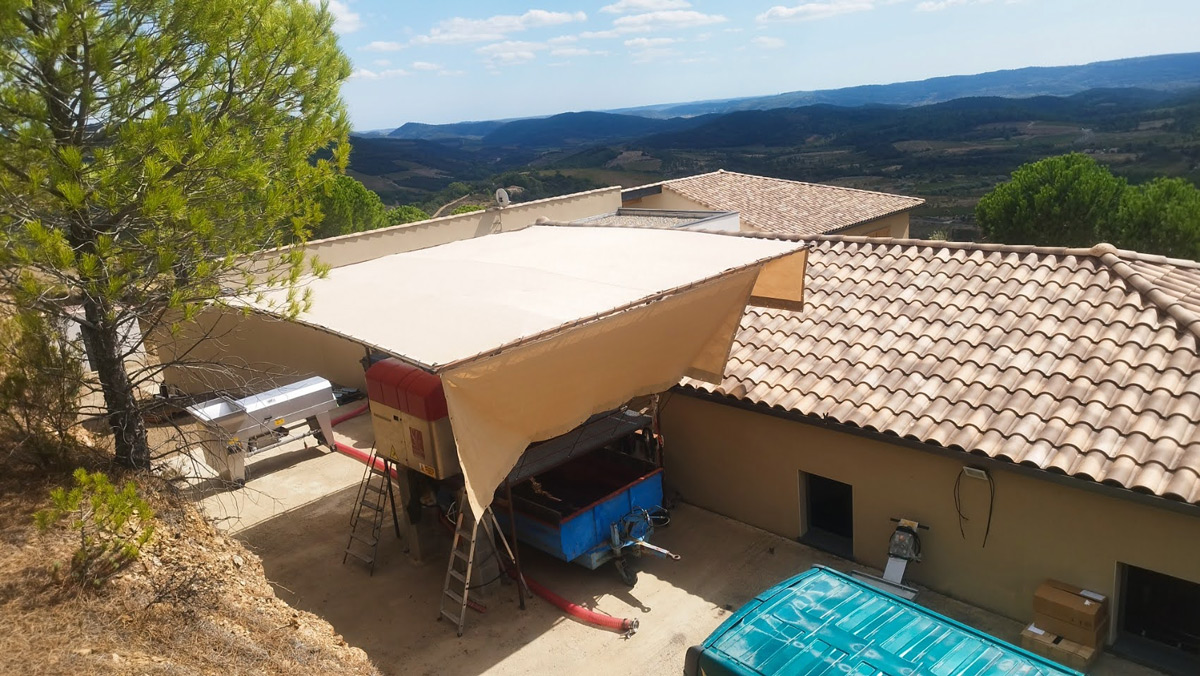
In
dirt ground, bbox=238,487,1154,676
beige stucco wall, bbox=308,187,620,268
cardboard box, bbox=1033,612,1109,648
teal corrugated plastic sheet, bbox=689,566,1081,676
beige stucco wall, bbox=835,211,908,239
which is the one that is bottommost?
dirt ground, bbox=238,487,1154,676

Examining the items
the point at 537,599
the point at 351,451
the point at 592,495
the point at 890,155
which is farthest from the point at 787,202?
the point at 890,155

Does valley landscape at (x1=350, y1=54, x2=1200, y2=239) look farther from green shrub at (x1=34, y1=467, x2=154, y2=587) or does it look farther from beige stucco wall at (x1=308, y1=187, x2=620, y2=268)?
green shrub at (x1=34, y1=467, x2=154, y2=587)

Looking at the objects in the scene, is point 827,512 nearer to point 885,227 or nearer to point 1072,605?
point 1072,605

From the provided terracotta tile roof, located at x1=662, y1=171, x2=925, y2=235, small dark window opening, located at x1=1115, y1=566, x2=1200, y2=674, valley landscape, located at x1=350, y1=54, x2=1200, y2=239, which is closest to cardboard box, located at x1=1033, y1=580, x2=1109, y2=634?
small dark window opening, located at x1=1115, y1=566, x2=1200, y2=674

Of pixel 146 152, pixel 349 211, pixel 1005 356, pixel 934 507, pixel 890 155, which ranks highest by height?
pixel 146 152

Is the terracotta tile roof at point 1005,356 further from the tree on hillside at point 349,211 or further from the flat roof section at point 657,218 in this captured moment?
the tree on hillside at point 349,211
